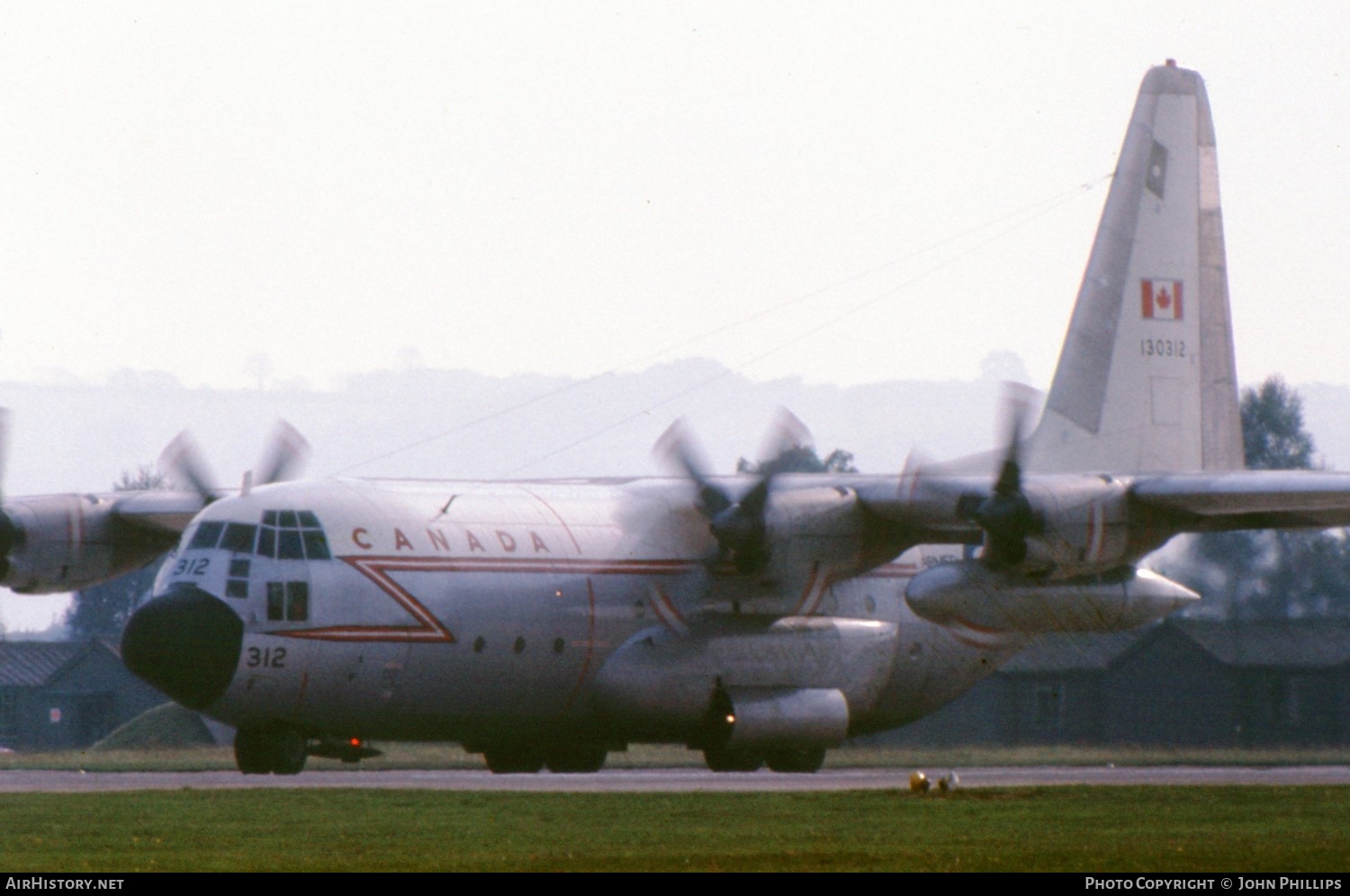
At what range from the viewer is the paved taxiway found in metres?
31.1

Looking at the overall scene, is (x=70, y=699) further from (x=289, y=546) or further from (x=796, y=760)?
(x=289, y=546)

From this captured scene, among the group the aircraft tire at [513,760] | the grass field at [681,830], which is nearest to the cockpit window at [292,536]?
the grass field at [681,830]

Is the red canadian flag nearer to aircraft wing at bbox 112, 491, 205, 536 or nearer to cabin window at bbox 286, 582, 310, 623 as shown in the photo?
cabin window at bbox 286, 582, 310, 623

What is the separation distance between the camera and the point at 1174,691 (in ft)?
193

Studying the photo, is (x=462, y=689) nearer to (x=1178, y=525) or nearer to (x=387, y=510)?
(x=387, y=510)

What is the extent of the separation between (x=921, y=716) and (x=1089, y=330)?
741cm

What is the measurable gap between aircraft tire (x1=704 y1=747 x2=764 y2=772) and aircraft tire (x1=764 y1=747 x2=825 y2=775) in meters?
0.97

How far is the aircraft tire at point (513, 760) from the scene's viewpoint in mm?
33562

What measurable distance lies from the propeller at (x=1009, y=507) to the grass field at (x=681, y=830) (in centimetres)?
344

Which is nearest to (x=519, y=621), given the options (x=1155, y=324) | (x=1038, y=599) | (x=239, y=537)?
(x=239, y=537)

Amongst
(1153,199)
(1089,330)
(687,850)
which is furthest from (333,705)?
(1153,199)

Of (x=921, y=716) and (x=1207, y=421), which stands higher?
(x=1207, y=421)

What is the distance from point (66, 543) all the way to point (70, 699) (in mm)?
42669

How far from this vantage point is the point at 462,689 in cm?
3002
